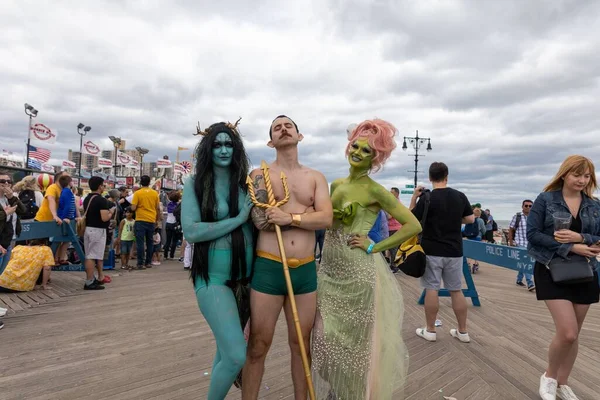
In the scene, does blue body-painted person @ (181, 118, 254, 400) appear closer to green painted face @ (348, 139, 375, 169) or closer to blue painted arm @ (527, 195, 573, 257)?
green painted face @ (348, 139, 375, 169)

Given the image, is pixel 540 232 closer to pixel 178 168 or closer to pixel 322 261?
pixel 322 261

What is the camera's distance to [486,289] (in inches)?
275

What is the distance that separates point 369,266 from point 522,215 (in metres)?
6.42

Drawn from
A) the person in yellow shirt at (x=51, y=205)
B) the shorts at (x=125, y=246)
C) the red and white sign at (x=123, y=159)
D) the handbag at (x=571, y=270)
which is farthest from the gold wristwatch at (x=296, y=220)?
the red and white sign at (x=123, y=159)

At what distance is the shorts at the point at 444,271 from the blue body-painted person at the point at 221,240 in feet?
8.16

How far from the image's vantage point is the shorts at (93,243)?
18.7 feet

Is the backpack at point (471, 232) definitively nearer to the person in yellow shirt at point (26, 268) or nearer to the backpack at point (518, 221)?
the backpack at point (518, 221)

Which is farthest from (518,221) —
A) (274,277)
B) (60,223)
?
(60,223)

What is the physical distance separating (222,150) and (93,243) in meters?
4.62

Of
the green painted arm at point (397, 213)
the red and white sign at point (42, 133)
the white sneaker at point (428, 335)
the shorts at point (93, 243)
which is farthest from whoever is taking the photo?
the red and white sign at point (42, 133)

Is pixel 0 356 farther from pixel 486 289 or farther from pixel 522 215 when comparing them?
pixel 522 215

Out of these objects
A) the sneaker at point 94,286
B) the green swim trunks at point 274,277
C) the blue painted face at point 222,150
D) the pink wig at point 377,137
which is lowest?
the sneaker at point 94,286

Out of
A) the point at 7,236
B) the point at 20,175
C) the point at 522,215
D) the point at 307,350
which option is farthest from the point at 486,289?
the point at 20,175

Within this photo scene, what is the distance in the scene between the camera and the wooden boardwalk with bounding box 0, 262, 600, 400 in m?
2.82
